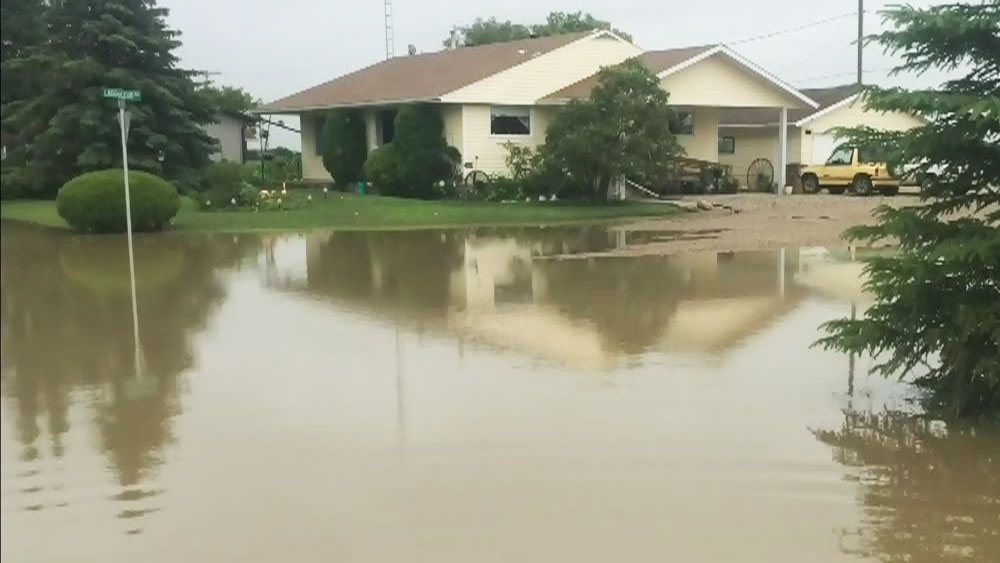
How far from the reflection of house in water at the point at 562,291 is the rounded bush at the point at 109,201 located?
11.4ft

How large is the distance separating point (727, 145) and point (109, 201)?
23.9m

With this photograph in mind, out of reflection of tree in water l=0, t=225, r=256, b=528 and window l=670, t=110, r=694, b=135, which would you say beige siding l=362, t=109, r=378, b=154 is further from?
reflection of tree in water l=0, t=225, r=256, b=528

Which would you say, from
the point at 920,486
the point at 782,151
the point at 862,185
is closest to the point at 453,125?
the point at 782,151

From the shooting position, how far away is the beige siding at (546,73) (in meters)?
30.2

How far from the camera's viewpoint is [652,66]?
31.7 metres

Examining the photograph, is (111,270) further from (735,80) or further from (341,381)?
(735,80)

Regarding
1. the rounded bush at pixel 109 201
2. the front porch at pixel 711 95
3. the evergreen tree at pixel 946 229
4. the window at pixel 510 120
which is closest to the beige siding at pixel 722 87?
the front porch at pixel 711 95

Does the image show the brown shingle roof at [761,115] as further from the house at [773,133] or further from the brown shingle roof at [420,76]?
the brown shingle roof at [420,76]

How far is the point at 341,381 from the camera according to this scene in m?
8.86

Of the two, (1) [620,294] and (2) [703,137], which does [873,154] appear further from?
(2) [703,137]

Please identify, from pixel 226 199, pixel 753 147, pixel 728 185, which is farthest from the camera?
pixel 753 147

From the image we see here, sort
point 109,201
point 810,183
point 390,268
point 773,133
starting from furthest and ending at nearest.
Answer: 1. point 773,133
2. point 810,183
3. point 109,201
4. point 390,268

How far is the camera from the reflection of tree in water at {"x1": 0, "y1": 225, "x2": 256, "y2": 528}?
3.70 m

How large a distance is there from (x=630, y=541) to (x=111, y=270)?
506 inches
